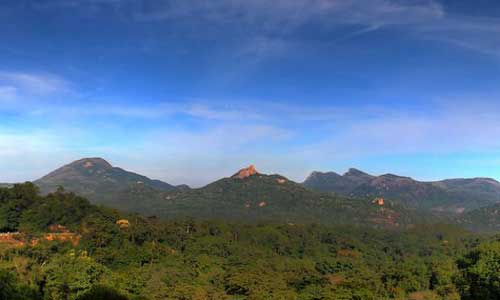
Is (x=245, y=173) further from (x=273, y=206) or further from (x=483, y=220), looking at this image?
(x=483, y=220)

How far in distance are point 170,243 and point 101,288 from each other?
38.0 metres

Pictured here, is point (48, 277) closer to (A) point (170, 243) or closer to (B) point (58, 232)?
(B) point (58, 232)

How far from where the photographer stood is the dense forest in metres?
37.2

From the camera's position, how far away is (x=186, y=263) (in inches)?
2335

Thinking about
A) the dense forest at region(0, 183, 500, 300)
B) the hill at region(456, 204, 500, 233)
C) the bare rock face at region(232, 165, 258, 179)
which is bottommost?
the dense forest at region(0, 183, 500, 300)

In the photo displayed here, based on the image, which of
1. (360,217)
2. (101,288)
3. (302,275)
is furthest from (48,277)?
(360,217)

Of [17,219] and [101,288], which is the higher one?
[17,219]

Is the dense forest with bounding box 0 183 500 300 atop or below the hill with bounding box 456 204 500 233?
below

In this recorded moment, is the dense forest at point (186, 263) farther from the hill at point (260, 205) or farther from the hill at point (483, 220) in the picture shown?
the hill at point (483, 220)

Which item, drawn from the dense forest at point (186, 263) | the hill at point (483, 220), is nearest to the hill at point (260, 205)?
the hill at point (483, 220)

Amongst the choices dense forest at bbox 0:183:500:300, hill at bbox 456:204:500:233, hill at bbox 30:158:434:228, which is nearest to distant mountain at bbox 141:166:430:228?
hill at bbox 30:158:434:228

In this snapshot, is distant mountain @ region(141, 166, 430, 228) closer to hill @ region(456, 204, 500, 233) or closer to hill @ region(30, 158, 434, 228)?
hill @ region(30, 158, 434, 228)

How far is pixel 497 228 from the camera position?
17900cm

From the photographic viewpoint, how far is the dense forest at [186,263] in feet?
122
